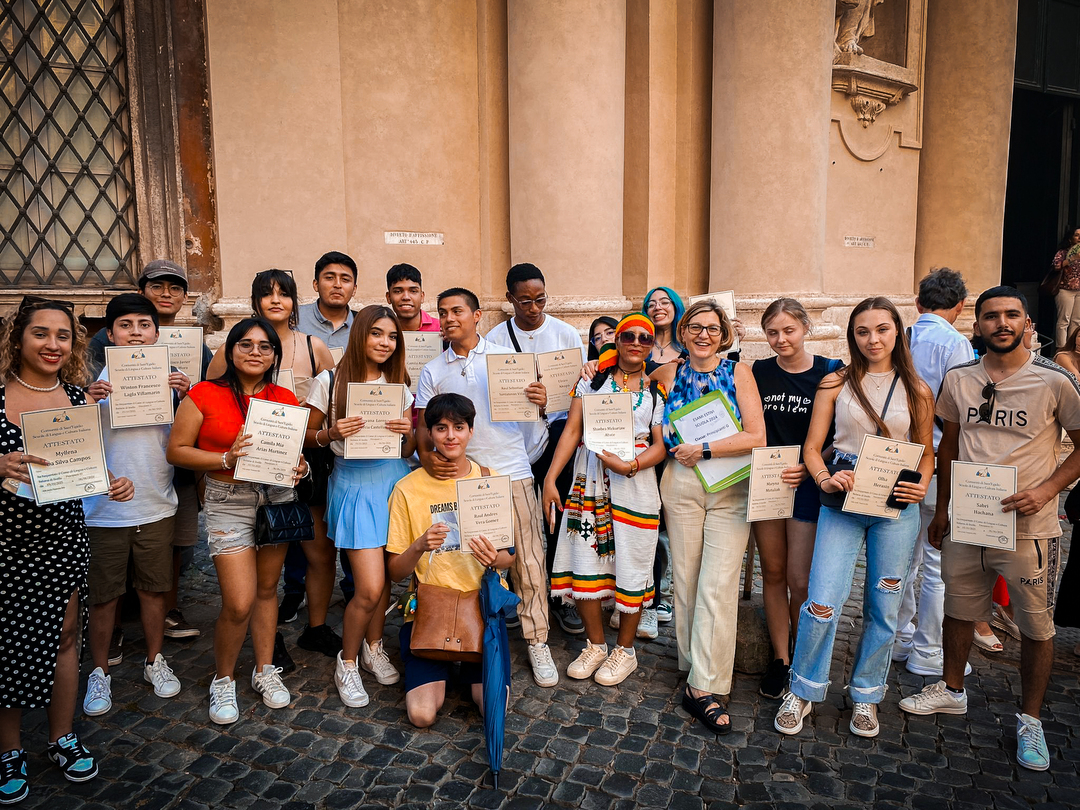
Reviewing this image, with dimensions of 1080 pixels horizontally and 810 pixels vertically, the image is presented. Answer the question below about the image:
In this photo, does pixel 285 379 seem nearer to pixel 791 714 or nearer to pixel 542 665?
pixel 542 665

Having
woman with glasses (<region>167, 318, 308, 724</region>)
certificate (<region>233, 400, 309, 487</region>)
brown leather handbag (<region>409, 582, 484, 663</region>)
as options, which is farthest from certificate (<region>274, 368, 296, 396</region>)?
brown leather handbag (<region>409, 582, 484, 663</region>)

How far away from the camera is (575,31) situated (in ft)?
24.9

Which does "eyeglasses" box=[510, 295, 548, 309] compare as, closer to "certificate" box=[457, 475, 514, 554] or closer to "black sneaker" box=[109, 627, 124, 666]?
"certificate" box=[457, 475, 514, 554]

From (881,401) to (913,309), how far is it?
27.6 feet

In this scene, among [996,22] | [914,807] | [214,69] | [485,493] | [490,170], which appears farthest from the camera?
[996,22]

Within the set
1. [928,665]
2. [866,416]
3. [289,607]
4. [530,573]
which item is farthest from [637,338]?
[289,607]

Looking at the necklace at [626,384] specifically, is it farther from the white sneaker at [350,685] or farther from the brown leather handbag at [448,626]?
the white sneaker at [350,685]

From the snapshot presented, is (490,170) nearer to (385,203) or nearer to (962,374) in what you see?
(385,203)

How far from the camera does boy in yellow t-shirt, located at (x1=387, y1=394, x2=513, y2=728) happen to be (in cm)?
388

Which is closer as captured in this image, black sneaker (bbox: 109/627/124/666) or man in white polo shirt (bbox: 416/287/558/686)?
man in white polo shirt (bbox: 416/287/558/686)

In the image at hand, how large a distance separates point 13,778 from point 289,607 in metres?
2.01

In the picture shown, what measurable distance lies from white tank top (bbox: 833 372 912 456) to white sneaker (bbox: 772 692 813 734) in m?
1.31

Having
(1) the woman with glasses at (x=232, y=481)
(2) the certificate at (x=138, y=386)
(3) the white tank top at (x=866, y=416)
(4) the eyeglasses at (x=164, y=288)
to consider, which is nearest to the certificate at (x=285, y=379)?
(1) the woman with glasses at (x=232, y=481)

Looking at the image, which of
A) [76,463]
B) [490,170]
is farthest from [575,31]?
[76,463]
